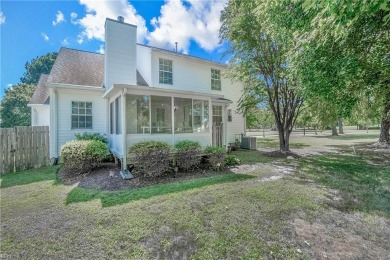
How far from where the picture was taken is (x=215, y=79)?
14.4 meters

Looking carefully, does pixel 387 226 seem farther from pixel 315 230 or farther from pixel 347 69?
pixel 347 69

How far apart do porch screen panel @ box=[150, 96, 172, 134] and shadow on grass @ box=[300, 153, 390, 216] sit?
5.54 m

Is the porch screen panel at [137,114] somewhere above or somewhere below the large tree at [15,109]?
below

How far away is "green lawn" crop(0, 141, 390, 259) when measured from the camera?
2844 mm

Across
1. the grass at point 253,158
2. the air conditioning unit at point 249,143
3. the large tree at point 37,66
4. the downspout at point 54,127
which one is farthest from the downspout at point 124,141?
the large tree at point 37,66

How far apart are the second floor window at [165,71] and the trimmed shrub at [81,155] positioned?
20.2ft

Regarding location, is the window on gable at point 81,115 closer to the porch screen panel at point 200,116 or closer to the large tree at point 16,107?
the porch screen panel at point 200,116

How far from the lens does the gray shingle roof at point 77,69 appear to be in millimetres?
9953

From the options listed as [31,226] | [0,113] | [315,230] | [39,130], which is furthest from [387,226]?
[0,113]

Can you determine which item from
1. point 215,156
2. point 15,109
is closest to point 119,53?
point 215,156

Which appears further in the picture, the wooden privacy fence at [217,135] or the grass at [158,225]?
the wooden privacy fence at [217,135]

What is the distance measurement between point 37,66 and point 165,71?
36630 mm

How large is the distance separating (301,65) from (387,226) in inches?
200

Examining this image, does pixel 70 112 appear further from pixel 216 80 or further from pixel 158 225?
pixel 216 80
